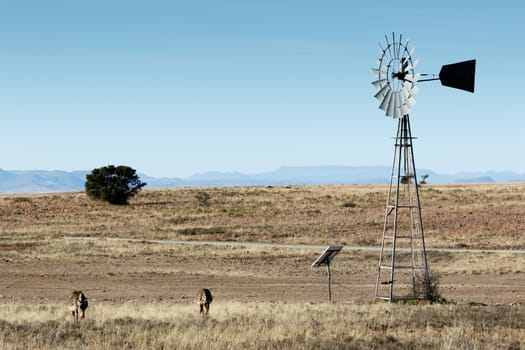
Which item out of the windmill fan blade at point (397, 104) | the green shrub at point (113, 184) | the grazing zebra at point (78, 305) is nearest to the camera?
the grazing zebra at point (78, 305)

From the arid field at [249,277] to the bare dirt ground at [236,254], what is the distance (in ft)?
0.30

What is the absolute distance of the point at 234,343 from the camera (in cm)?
1581

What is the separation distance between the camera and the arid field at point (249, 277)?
17109mm

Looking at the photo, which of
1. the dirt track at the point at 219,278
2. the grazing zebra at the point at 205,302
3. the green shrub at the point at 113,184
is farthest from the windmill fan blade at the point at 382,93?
the green shrub at the point at 113,184

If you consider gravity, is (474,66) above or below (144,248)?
above

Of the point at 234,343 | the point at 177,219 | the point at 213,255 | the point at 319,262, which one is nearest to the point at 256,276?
the point at 213,255

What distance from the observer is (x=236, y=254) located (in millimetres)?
41438

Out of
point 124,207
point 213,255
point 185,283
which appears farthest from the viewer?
point 124,207

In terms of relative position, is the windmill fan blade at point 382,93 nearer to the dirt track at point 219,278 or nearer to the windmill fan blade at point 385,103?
the windmill fan blade at point 385,103

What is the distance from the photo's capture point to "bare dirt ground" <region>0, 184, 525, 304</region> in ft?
96.4

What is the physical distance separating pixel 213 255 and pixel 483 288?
632 inches

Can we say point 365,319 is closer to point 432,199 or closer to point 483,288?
point 483,288

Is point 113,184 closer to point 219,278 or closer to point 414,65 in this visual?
point 219,278

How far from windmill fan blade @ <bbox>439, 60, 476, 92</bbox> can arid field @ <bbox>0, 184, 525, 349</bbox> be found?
258 inches
